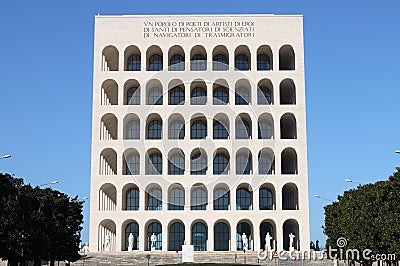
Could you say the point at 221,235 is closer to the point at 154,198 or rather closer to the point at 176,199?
the point at 176,199

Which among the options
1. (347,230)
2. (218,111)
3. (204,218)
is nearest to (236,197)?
(204,218)

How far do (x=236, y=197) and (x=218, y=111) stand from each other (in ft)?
33.3

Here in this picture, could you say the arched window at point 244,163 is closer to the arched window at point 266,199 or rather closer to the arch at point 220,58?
the arched window at point 266,199

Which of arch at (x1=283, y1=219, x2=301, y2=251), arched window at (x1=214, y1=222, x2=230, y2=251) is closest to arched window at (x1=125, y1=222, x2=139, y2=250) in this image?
arched window at (x1=214, y1=222, x2=230, y2=251)

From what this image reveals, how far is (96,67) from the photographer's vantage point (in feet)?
258

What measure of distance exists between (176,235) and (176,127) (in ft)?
40.9

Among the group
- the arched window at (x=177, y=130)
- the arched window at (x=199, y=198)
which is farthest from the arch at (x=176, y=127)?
the arched window at (x=199, y=198)

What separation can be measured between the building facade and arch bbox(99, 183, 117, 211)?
23cm

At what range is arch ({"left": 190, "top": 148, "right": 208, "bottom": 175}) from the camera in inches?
3024

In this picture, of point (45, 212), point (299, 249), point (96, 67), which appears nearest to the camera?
point (45, 212)

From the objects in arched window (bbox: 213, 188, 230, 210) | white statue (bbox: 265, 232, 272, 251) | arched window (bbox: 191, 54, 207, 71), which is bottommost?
white statue (bbox: 265, 232, 272, 251)

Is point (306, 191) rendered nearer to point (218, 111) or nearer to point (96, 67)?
point (218, 111)

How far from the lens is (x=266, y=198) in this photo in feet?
256

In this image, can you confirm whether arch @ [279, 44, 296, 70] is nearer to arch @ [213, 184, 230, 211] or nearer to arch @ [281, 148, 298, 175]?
arch @ [281, 148, 298, 175]
